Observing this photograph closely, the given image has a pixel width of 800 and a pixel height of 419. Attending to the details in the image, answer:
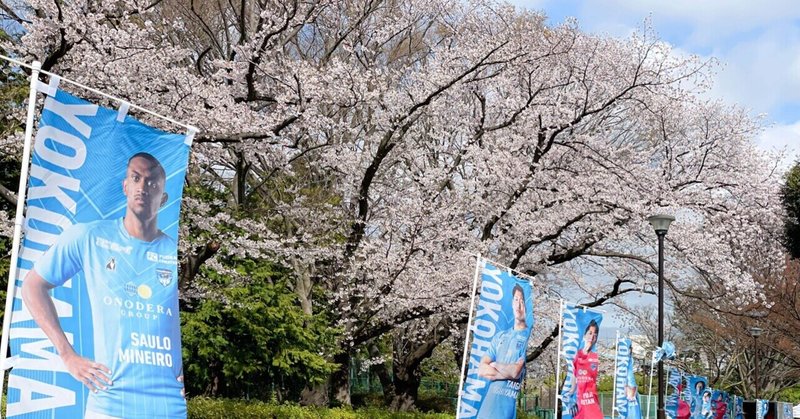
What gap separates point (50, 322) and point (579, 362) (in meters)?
11.5

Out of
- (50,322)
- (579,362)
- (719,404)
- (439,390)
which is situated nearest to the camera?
(50,322)

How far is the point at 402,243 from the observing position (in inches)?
734

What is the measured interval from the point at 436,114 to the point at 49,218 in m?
16.5

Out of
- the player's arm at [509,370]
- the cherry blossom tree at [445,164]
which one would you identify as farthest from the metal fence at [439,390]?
the player's arm at [509,370]

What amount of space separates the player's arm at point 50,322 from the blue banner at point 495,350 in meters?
6.33

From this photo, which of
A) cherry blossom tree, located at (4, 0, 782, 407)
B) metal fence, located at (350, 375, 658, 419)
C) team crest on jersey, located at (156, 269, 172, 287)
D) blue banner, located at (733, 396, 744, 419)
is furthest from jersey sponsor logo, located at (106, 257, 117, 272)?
blue banner, located at (733, 396, 744, 419)

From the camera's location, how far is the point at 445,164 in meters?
21.4

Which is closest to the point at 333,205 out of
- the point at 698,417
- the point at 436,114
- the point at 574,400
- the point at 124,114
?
the point at 436,114

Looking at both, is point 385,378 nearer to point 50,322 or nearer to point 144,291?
point 144,291

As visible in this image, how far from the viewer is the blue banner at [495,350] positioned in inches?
425

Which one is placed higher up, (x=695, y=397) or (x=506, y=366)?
(x=506, y=366)

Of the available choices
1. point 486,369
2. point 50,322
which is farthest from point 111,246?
point 486,369

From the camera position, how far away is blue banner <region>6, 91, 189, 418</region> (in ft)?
16.5

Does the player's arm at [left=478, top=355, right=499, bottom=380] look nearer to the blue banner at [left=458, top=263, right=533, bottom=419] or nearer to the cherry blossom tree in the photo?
the blue banner at [left=458, top=263, right=533, bottom=419]
